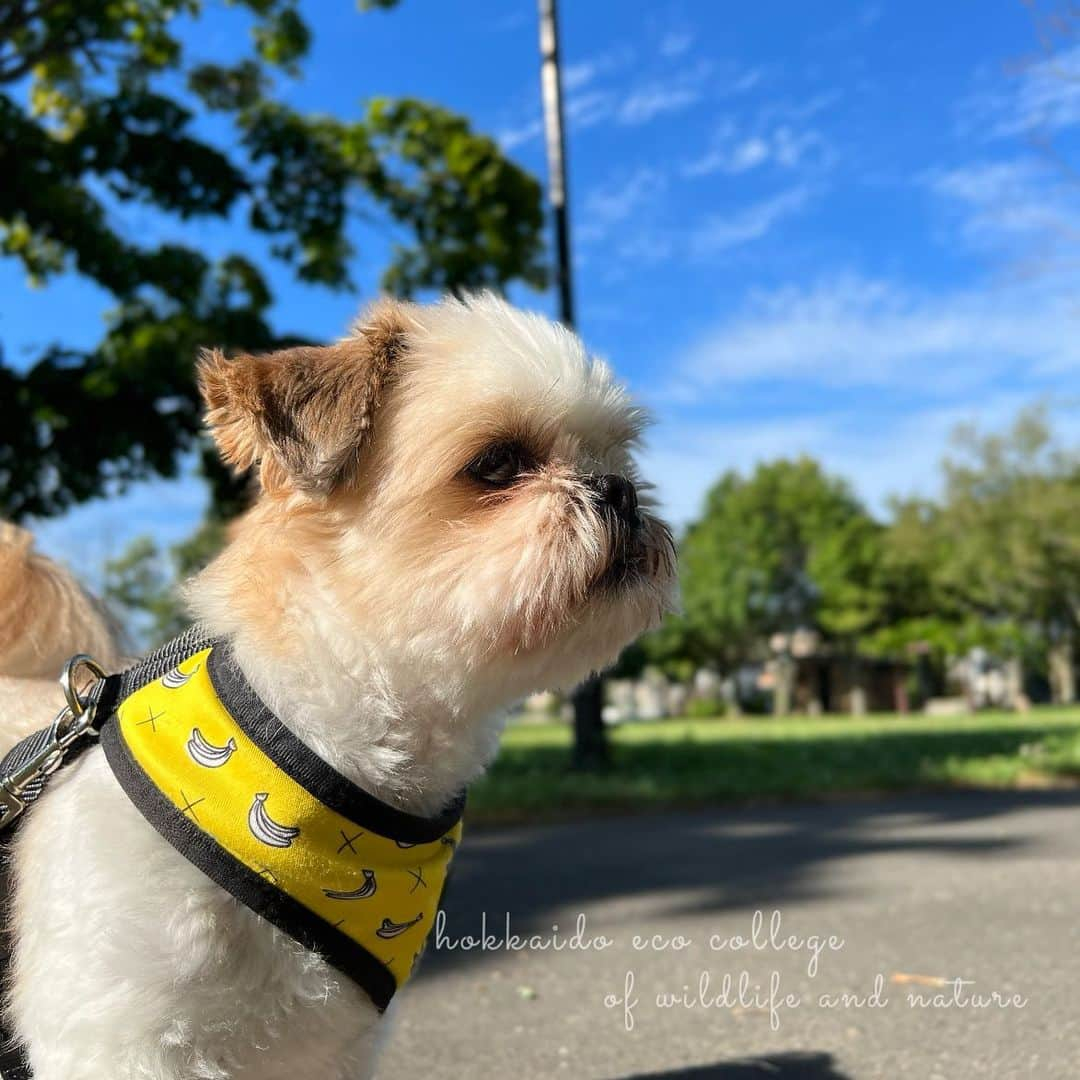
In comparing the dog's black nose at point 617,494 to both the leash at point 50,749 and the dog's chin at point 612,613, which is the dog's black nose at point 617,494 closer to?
the dog's chin at point 612,613

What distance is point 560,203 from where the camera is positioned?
→ 11.6 metres

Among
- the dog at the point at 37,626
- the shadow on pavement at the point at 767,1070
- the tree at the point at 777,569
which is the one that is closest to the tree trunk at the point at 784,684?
the tree at the point at 777,569

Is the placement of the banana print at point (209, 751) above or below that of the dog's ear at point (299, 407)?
below

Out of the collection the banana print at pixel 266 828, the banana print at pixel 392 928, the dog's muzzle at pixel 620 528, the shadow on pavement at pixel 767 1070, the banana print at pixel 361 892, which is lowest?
the shadow on pavement at pixel 767 1070

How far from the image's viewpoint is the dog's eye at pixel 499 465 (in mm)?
1892

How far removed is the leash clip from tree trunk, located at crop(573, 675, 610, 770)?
31.8 ft

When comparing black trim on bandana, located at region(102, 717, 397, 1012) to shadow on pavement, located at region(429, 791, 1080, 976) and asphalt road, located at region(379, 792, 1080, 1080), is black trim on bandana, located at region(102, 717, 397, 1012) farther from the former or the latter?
shadow on pavement, located at region(429, 791, 1080, 976)

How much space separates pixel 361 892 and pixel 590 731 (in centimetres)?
996

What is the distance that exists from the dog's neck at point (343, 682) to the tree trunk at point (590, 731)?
9.63m

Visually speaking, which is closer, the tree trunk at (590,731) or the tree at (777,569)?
the tree trunk at (590,731)

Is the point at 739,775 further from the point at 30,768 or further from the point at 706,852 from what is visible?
the point at 30,768

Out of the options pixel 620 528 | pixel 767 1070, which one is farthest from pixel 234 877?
pixel 767 1070

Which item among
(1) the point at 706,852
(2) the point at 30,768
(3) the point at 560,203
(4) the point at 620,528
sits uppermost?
(3) the point at 560,203

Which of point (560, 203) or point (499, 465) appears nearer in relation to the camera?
point (499, 465)
